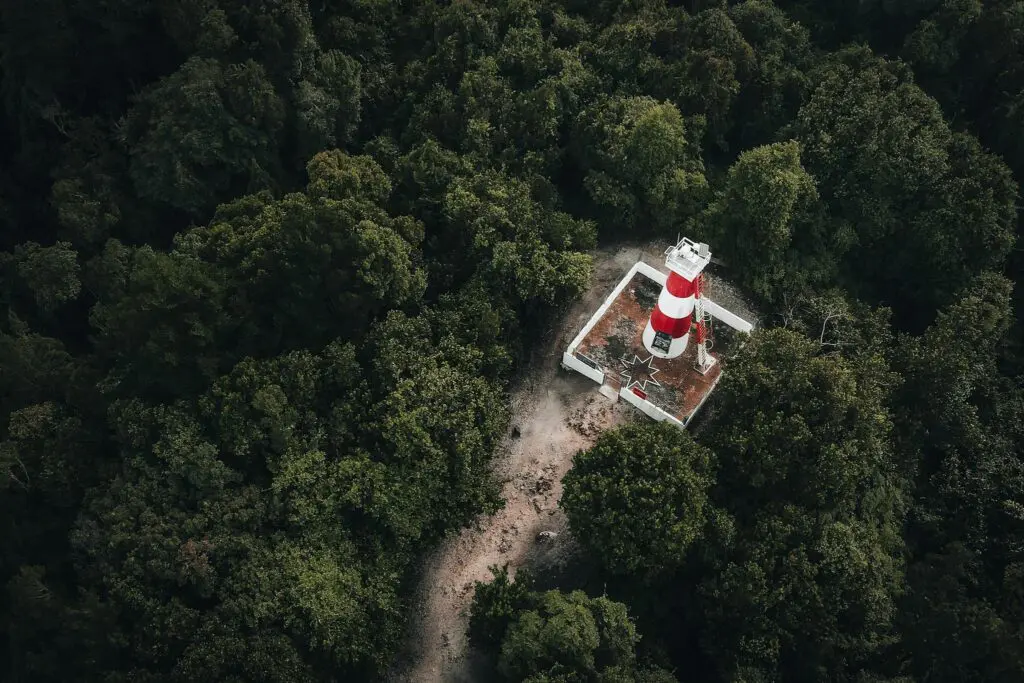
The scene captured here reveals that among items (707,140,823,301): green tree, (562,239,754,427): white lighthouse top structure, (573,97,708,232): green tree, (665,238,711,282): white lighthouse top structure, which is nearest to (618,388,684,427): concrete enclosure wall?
(562,239,754,427): white lighthouse top structure

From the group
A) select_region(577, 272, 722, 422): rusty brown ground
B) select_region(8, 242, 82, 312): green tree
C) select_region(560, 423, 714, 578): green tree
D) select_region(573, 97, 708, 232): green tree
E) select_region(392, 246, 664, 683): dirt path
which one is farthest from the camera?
select_region(573, 97, 708, 232): green tree

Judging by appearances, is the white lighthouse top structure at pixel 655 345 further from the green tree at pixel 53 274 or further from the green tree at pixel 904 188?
the green tree at pixel 53 274

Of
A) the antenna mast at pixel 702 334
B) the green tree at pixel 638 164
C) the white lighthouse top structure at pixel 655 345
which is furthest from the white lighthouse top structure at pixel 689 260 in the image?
the green tree at pixel 638 164

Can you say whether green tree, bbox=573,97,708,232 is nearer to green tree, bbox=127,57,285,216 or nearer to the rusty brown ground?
the rusty brown ground

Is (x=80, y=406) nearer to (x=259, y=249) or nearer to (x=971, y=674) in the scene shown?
(x=259, y=249)

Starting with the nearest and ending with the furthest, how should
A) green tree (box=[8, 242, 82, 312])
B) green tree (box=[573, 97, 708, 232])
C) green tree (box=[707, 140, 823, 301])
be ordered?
green tree (box=[707, 140, 823, 301]) → green tree (box=[8, 242, 82, 312]) → green tree (box=[573, 97, 708, 232])
